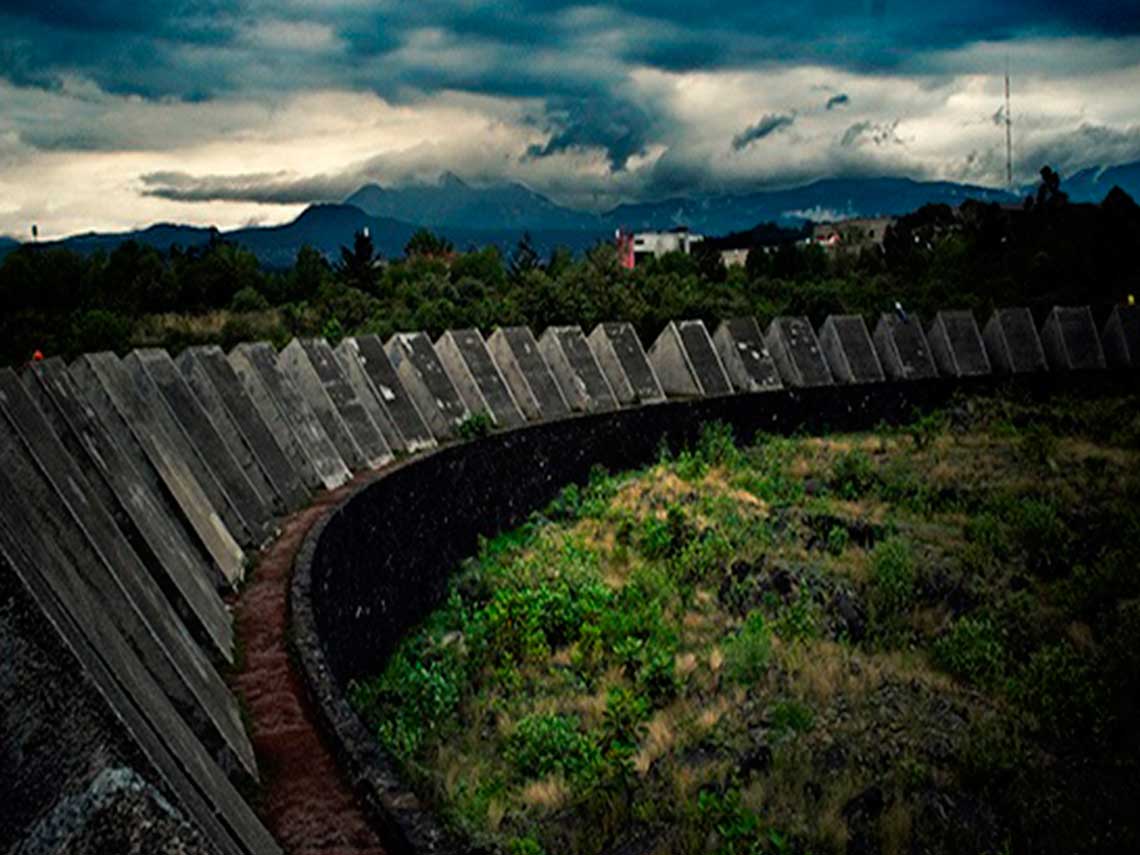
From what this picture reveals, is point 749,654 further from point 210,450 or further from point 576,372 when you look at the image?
point 576,372

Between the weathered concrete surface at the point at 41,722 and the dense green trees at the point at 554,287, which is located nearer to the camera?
the weathered concrete surface at the point at 41,722

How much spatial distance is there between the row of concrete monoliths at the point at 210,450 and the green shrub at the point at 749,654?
11.1ft

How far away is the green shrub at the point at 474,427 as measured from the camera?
39.7ft

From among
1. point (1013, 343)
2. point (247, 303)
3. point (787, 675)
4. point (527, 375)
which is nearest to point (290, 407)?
point (787, 675)

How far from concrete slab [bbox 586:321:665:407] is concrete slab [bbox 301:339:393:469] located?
5.76 metres

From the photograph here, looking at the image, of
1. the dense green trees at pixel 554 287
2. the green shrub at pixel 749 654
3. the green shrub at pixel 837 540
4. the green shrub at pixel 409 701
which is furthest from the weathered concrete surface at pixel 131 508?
the dense green trees at pixel 554 287

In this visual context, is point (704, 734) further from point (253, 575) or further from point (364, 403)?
point (364, 403)

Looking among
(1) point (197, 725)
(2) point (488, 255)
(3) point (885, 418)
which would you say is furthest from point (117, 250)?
(1) point (197, 725)

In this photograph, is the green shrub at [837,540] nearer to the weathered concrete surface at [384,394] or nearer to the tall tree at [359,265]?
the weathered concrete surface at [384,394]

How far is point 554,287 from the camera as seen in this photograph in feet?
86.2

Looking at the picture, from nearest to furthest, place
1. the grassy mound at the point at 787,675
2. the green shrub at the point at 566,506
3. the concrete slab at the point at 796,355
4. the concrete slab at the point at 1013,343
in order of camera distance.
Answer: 1. the grassy mound at the point at 787,675
2. the green shrub at the point at 566,506
3. the concrete slab at the point at 796,355
4. the concrete slab at the point at 1013,343

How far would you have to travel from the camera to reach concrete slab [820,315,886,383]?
20.0 m

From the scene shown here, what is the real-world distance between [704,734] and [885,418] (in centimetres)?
1373

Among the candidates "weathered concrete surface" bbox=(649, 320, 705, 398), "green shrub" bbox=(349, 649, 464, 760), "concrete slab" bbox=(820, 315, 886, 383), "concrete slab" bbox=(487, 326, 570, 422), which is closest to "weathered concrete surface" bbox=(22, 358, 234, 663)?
"green shrub" bbox=(349, 649, 464, 760)
